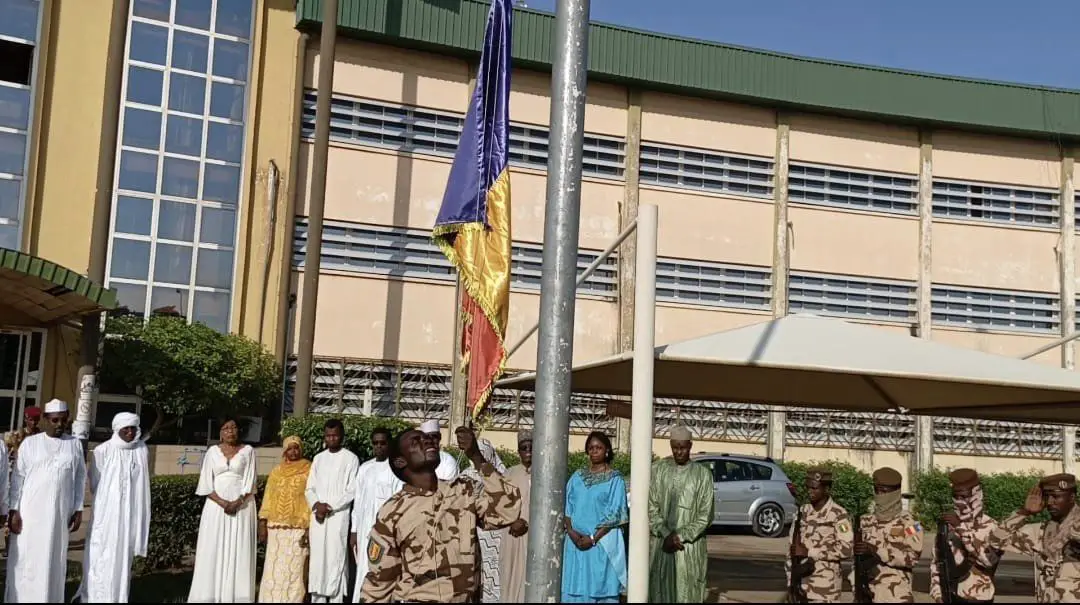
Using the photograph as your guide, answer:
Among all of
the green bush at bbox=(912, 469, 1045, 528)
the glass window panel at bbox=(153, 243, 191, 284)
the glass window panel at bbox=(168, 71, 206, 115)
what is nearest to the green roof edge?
the glass window panel at bbox=(153, 243, 191, 284)

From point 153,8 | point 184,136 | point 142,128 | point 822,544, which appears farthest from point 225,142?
point 822,544

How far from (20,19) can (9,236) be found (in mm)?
3861

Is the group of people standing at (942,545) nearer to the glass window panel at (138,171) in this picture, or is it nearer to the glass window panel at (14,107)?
the glass window panel at (138,171)

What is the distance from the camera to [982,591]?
23.7 feet

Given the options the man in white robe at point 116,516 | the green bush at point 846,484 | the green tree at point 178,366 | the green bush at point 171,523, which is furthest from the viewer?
the green bush at point 846,484

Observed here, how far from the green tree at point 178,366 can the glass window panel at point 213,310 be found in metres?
0.98

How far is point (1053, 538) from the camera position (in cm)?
730

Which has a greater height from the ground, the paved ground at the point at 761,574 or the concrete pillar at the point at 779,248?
the concrete pillar at the point at 779,248

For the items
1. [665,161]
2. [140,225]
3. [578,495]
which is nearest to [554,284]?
[578,495]

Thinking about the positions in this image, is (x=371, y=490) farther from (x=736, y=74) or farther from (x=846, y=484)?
(x=736, y=74)

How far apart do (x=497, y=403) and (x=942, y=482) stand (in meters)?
9.61

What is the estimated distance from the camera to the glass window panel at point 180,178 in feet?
63.4

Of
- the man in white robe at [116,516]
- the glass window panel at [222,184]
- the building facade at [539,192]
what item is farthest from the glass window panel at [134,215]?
the man in white robe at [116,516]

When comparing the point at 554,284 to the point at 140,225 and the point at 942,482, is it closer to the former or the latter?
the point at 140,225
